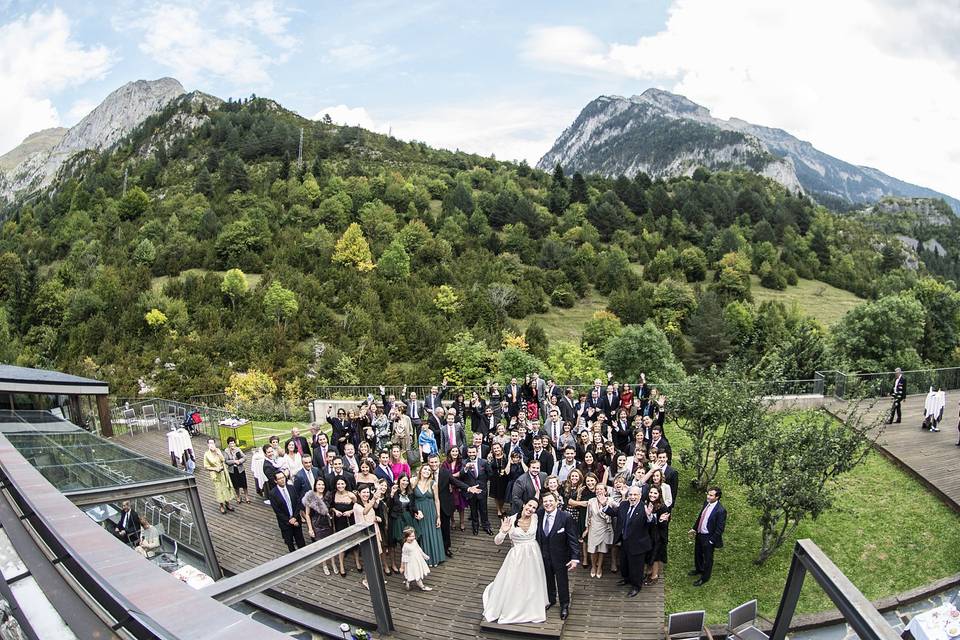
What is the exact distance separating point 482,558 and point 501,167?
10806 centimetres

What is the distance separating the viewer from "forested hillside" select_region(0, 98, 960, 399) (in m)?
44.9

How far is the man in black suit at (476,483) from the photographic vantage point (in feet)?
32.4

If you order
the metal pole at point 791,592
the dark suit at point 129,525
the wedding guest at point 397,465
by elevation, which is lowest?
the dark suit at point 129,525

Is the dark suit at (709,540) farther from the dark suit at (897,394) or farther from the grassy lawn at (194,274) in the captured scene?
the grassy lawn at (194,274)

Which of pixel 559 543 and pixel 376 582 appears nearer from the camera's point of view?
pixel 376 582

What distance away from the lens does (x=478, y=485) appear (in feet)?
32.6

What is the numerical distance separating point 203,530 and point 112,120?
216m

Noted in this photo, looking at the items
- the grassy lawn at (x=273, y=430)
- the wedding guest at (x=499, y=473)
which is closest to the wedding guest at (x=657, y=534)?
the wedding guest at (x=499, y=473)

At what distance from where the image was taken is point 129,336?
52.5 metres

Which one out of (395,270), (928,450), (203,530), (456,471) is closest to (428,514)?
(456,471)

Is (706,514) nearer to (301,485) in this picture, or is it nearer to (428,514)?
(428,514)

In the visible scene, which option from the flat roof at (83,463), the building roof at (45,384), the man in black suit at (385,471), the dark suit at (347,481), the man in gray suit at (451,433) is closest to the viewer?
the flat roof at (83,463)

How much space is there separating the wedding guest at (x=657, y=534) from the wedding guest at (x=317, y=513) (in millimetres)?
4988

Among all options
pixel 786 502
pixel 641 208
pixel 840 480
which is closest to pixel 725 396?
pixel 786 502
